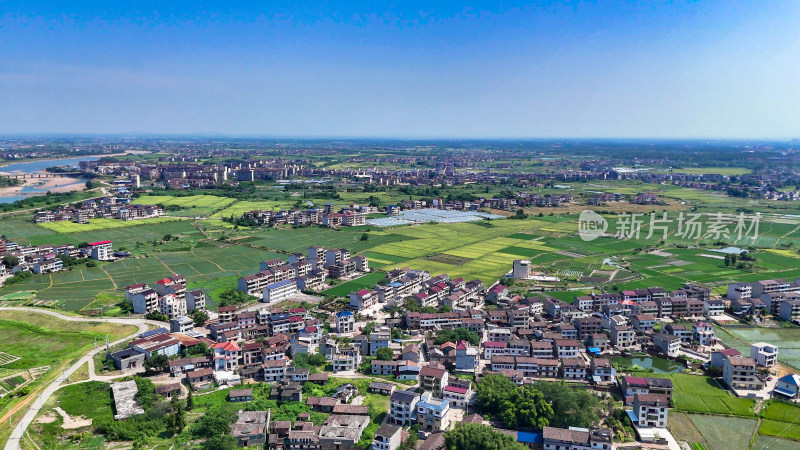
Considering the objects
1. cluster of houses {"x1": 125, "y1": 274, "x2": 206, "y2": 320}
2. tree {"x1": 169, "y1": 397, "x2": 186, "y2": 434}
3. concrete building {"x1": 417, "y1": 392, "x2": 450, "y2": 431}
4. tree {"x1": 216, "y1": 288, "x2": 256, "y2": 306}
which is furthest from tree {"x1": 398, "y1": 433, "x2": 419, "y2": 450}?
tree {"x1": 216, "y1": 288, "x2": 256, "y2": 306}

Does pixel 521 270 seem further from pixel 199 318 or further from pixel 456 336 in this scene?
pixel 199 318

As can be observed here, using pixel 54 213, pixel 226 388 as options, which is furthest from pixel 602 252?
pixel 54 213

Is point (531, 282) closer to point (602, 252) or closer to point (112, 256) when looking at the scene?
point (602, 252)

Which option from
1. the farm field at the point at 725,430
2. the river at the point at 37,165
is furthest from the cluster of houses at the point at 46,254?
the river at the point at 37,165

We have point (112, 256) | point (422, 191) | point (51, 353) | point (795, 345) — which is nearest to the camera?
point (51, 353)

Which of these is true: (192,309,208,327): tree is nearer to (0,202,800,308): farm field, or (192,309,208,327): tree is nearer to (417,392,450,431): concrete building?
(0,202,800,308): farm field

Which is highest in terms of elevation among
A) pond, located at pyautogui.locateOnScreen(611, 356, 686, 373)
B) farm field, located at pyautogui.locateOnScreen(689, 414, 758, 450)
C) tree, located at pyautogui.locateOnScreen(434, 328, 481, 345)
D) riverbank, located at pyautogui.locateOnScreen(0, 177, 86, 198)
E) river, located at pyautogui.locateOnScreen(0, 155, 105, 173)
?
river, located at pyautogui.locateOnScreen(0, 155, 105, 173)
